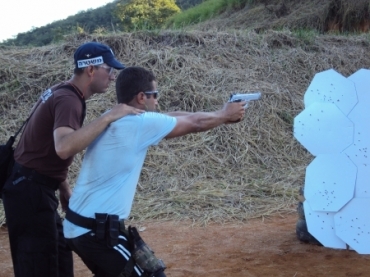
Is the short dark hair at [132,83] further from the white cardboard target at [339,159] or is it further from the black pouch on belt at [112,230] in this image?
the white cardboard target at [339,159]

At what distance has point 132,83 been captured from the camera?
3.17 meters

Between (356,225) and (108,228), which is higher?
(108,228)

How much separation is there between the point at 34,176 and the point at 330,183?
2.30 meters

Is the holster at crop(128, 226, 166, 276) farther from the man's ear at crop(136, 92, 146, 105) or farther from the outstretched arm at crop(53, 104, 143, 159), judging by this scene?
the man's ear at crop(136, 92, 146, 105)

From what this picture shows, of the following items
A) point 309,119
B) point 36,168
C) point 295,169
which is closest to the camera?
point 36,168

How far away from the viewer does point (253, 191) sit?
8125 mm

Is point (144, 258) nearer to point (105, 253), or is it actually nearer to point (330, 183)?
point (105, 253)

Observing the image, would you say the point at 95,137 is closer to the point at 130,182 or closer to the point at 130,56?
the point at 130,182

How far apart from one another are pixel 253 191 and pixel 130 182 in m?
5.15

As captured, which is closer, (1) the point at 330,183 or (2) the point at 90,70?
(2) the point at 90,70

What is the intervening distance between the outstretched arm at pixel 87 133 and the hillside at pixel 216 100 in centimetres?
408

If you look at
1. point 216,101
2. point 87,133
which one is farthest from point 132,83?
point 216,101

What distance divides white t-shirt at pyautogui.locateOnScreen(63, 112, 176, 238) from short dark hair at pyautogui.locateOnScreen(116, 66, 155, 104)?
0.15 metres

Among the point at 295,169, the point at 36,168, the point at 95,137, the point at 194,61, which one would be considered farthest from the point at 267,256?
the point at 194,61
